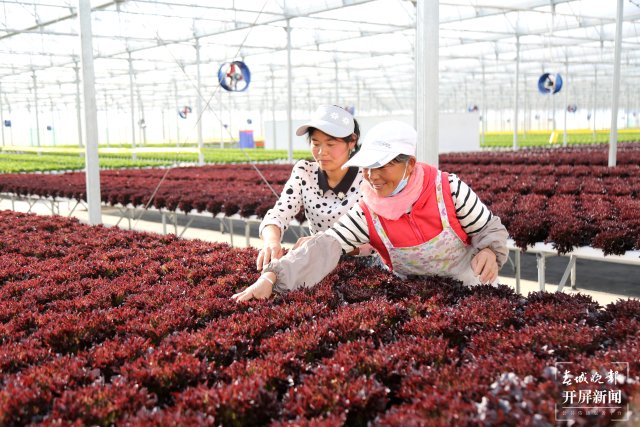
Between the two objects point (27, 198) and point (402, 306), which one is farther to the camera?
point (27, 198)

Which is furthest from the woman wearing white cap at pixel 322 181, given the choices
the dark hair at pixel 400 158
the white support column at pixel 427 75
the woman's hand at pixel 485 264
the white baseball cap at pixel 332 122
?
the white support column at pixel 427 75

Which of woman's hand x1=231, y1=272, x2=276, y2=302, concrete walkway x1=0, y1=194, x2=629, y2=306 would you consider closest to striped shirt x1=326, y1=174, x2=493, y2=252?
woman's hand x1=231, y1=272, x2=276, y2=302

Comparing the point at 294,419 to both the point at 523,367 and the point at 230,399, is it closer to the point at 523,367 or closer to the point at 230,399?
the point at 230,399

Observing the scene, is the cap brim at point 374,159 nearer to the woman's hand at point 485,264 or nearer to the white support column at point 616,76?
the woman's hand at point 485,264

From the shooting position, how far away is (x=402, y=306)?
2.81 metres

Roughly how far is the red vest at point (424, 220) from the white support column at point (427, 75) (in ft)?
8.51

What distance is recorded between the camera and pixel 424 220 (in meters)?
2.96

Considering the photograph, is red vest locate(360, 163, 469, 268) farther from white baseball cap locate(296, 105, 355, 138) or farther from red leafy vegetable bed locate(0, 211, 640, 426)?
white baseball cap locate(296, 105, 355, 138)

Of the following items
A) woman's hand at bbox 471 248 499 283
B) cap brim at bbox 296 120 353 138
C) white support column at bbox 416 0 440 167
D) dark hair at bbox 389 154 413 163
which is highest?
white support column at bbox 416 0 440 167

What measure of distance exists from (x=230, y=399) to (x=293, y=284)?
1.27 metres

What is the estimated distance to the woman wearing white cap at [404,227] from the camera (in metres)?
2.82

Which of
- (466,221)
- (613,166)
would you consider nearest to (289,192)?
(466,221)

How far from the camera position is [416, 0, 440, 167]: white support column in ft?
17.9

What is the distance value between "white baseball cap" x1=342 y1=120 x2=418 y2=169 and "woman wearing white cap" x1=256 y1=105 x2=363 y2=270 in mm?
602
